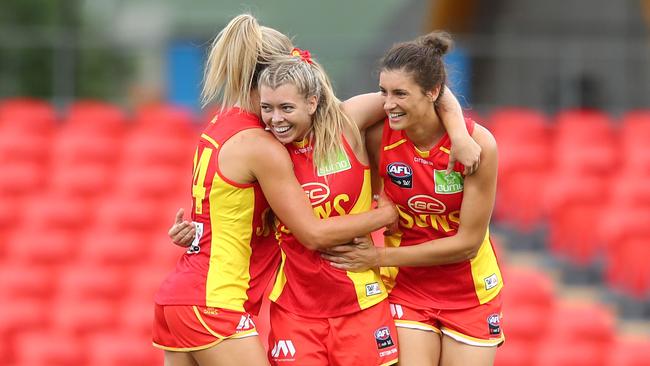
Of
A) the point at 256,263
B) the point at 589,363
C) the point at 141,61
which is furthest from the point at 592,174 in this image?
the point at 256,263

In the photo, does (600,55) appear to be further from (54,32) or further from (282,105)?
(282,105)

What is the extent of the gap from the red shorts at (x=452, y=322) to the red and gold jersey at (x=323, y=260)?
143mm

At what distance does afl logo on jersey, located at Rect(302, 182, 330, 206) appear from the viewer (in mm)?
5152

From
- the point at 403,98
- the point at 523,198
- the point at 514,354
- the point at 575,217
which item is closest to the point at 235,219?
the point at 403,98

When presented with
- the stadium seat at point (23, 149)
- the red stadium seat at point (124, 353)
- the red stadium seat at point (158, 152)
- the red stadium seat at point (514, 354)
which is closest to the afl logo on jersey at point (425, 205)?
the red stadium seat at point (514, 354)

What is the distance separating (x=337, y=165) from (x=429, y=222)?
0.48m

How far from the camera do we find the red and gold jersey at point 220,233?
16.7 ft

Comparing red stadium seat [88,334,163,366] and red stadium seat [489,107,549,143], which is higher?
red stadium seat [489,107,549,143]

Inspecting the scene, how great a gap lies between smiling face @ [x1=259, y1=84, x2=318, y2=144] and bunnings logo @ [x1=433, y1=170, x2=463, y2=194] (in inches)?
23.3

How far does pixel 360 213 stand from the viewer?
5.21 metres

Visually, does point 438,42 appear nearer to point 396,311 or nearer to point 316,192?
point 316,192

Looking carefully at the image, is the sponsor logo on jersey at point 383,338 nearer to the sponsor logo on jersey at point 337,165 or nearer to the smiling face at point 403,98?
the sponsor logo on jersey at point 337,165

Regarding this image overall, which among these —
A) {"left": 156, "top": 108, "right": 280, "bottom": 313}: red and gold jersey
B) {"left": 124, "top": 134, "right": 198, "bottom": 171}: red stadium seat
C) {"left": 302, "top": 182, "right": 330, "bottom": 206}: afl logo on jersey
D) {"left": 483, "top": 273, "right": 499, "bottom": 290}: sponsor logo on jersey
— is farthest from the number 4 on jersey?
{"left": 124, "top": 134, "right": 198, "bottom": 171}: red stadium seat

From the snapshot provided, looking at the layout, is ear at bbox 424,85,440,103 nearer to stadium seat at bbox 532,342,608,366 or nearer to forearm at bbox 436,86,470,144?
forearm at bbox 436,86,470,144
